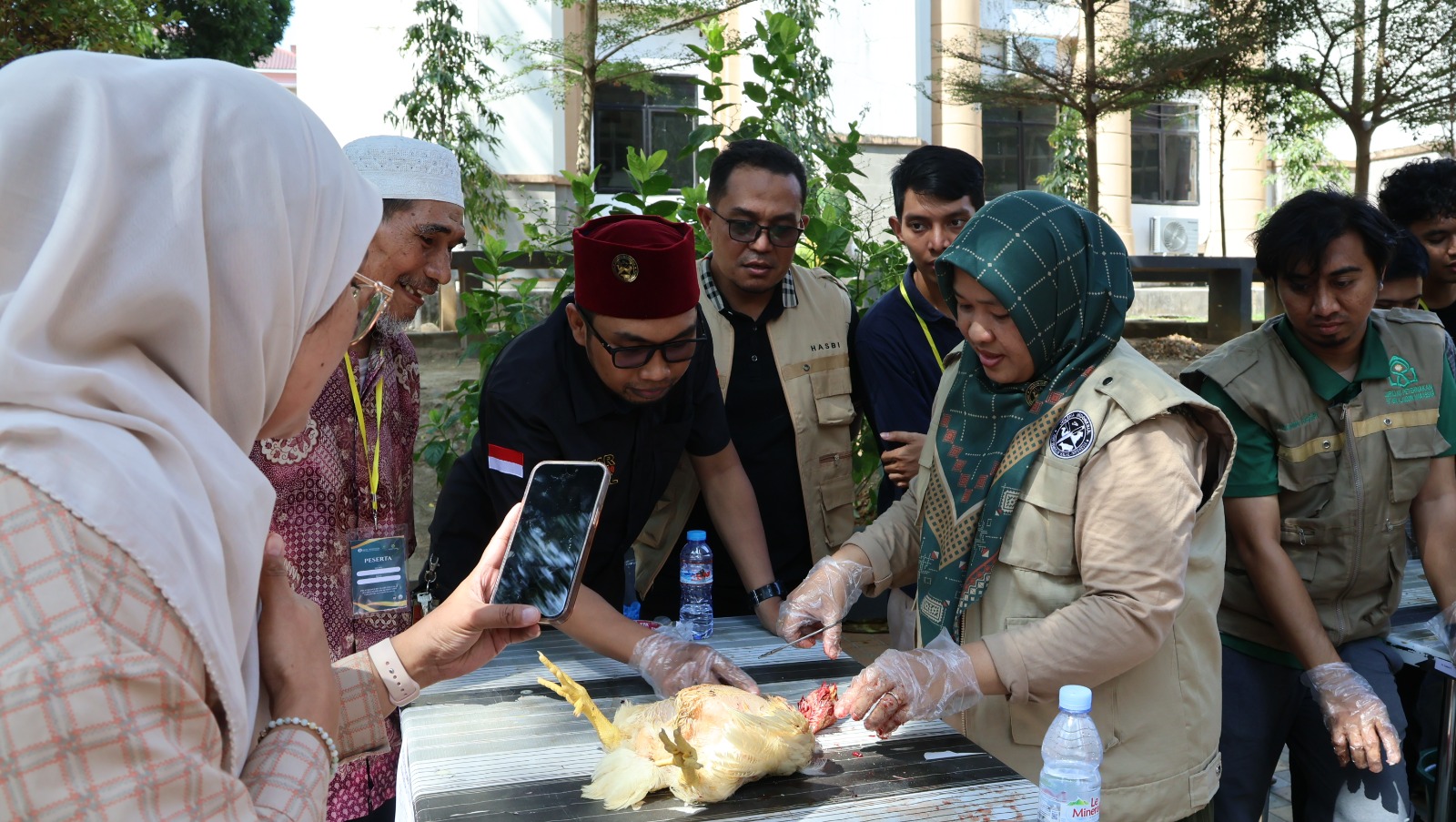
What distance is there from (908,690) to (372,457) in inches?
55.5

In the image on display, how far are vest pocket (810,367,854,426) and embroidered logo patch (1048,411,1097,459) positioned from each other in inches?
51.5

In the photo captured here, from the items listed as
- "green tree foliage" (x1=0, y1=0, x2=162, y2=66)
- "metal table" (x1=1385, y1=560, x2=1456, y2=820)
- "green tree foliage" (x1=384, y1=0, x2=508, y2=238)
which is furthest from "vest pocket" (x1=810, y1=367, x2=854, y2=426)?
"green tree foliage" (x1=384, y1=0, x2=508, y2=238)

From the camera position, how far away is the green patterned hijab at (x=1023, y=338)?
2172mm

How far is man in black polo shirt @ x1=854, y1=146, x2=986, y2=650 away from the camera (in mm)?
3309

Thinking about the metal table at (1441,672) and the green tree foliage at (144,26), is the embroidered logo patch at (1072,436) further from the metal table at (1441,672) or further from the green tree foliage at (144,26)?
the green tree foliage at (144,26)

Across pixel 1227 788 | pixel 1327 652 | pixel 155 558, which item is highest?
pixel 155 558

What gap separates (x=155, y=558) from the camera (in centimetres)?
97

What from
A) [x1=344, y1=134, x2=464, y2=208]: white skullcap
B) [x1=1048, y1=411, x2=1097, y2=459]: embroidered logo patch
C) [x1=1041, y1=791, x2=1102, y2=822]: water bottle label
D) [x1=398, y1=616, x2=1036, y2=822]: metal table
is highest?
[x1=344, y1=134, x2=464, y2=208]: white skullcap

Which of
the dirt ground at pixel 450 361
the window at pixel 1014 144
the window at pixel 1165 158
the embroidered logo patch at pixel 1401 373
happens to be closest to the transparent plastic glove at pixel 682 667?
the embroidered logo patch at pixel 1401 373

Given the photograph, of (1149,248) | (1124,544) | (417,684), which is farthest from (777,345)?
(1149,248)

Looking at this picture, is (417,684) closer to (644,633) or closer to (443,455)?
(644,633)

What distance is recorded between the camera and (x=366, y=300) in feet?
4.69

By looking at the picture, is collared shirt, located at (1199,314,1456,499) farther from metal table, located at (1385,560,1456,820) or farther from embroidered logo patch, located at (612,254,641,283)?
embroidered logo patch, located at (612,254,641,283)

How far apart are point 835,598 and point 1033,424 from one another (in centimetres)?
63
